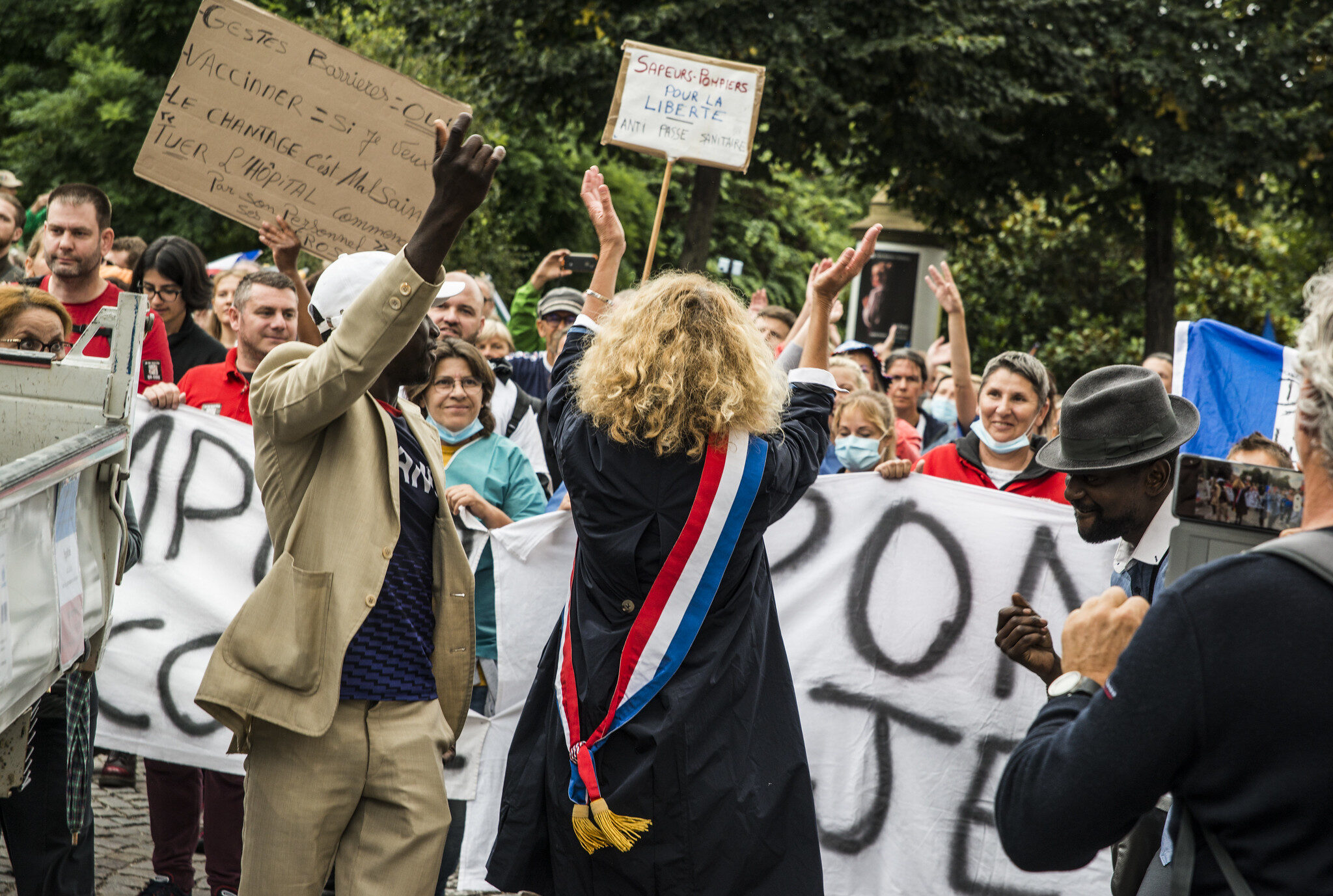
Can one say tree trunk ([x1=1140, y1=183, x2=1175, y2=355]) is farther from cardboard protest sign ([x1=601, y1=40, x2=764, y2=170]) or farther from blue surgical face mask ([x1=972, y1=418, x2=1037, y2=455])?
blue surgical face mask ([x1=972, y1=418, x2=1037, y2=455])

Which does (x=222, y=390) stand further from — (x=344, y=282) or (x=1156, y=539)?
(x=1156, y=539)

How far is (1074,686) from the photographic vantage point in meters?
1.80

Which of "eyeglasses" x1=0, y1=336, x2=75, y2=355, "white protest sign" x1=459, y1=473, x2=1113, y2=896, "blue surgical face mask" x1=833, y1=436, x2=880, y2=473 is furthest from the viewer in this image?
"blue surgical face mask" x1=833, y1=436, x2=880, y2=473

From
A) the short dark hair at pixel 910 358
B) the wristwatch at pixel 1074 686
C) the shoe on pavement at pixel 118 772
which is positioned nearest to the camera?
the wristwatch at pixel 1074 686

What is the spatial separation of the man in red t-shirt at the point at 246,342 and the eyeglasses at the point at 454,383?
0.53 meters

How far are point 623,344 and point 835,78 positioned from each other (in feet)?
41.5

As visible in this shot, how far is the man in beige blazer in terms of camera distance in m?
2.67

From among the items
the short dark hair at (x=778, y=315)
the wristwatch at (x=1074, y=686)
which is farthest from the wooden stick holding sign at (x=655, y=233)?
the short dark hair at (x=778, y=315)

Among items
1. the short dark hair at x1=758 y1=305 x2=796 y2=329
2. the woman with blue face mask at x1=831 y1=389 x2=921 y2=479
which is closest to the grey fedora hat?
the woman with blue face mask at x1=831 y1=389 x2=921 y2=479

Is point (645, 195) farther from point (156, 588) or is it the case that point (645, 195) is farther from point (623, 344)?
point (623, 344)

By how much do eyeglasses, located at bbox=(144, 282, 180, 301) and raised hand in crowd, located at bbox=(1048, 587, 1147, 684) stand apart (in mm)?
4610

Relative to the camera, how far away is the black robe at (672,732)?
109 inches

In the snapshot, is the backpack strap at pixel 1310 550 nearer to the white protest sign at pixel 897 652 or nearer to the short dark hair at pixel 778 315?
the white protest sign at pixel 897 652

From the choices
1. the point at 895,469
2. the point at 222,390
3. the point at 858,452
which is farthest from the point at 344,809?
the point at 858,452
